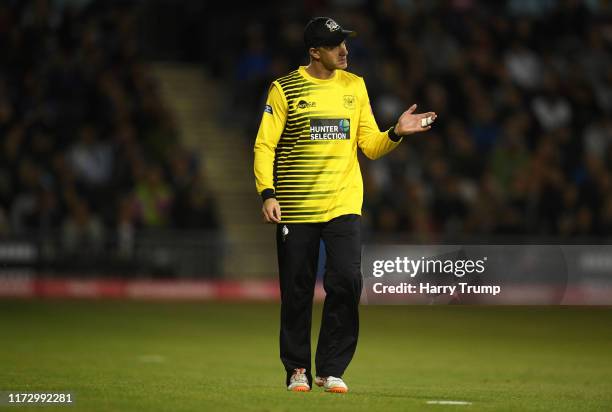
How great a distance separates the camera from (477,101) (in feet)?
87.5

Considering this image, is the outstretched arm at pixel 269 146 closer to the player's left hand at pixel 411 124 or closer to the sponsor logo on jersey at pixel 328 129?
the sponsor logo on jersey at pixel 328 129

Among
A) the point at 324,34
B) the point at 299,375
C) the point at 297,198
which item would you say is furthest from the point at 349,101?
the point at 299,375

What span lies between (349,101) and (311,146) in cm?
44

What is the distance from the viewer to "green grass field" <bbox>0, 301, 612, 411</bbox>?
1074 centimetres

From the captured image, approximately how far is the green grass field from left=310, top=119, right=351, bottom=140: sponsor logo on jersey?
186 cm

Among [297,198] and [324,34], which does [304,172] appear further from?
[324,34]

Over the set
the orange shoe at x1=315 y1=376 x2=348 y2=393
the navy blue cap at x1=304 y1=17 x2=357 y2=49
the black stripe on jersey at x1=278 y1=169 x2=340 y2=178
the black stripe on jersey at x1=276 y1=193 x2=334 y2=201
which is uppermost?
the navy blue cap at x1=304 y1=17 x2=357 y2=49

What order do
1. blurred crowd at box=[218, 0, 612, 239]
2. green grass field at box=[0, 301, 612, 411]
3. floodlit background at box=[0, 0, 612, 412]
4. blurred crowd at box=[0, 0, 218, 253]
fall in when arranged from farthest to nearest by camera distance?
blurred crowd at box=[218, 0, 612, 239] → blurred crowd at box=[0, 0, 218, 253] → floodlit background at box=[0, 0, 612, 412] → green grass field at box=[0, 301, 612, 411]

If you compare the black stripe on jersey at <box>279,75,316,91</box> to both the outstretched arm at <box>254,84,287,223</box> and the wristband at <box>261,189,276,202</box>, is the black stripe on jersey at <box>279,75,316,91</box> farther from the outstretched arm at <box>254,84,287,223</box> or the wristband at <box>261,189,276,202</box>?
the wristband at <box>261,189,276,202</box>

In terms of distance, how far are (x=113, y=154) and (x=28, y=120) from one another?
1.50 metres

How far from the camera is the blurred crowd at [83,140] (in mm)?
24047

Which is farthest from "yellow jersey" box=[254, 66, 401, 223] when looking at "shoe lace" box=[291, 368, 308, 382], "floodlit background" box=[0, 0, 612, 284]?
"floodlit background" box=[0, 0, 612, 284]

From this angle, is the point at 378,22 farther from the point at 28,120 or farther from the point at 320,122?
the point at 320,122

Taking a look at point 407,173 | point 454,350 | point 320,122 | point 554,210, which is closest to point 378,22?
point 407,173
